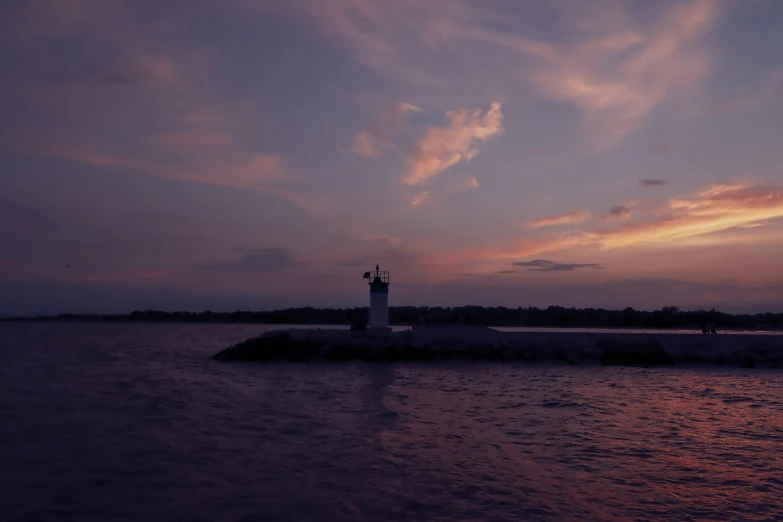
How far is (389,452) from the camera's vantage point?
9148 mm

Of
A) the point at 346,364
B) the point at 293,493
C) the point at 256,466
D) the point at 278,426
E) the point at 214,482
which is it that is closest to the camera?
the point at 293,493

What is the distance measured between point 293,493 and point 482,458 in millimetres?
3127

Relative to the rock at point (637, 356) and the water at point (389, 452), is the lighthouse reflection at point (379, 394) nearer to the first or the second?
the water at point (389, 452)

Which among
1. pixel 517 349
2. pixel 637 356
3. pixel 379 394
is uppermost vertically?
pixel 517 349

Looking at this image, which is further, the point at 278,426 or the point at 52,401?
the point at 52,401

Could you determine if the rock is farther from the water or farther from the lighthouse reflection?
the lighthouse reflection

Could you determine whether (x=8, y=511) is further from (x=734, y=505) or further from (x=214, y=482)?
(x=734, y=505)

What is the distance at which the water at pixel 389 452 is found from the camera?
6684 millimetres

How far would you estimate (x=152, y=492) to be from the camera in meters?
7.19

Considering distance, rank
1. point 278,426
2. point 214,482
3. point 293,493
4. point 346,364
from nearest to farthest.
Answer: point 293,493 < point 214,482 < point 278,426 < point 346,364

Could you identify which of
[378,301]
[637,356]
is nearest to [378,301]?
[378,301]

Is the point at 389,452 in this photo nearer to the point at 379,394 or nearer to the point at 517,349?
the point at 379,394

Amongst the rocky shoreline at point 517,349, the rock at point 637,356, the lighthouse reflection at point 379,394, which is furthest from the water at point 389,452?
the rocky shoreline at point 517,349

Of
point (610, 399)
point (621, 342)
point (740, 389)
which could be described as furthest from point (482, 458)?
point (621, 342)
